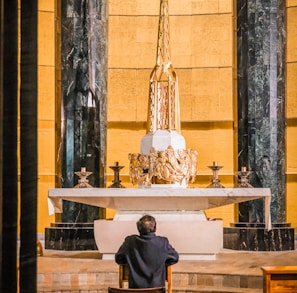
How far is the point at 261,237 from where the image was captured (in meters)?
13.8

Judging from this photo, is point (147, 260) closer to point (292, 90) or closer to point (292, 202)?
point (292, 202)

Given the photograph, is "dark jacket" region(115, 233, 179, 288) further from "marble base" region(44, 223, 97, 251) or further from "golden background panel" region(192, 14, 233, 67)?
"golden background panel" region(192, 14, 233, 67)

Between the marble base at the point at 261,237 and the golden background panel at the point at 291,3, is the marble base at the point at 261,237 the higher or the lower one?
the lower one

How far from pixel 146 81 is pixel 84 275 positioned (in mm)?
7794

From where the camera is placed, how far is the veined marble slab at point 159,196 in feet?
37.7

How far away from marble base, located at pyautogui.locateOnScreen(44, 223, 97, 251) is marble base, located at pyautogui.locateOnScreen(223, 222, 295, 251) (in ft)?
7.91

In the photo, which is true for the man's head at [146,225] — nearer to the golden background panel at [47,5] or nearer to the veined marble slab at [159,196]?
the veined marble slab at [159,196]

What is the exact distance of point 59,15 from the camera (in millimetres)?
14758

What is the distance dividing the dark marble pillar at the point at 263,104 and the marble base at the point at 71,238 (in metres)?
2.62

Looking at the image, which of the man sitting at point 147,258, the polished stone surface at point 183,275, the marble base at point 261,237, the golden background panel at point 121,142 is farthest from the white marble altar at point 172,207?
the golden background panel at point 121,142

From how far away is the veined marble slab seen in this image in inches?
452

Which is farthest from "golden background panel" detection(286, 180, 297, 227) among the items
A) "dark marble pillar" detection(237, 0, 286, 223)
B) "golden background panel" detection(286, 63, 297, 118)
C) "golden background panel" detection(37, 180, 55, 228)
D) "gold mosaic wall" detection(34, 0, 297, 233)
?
"golden background panel" detection(37, 180, 55, 228)

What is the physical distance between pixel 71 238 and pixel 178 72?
17.1 feet

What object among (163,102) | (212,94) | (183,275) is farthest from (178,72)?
(183,275)
